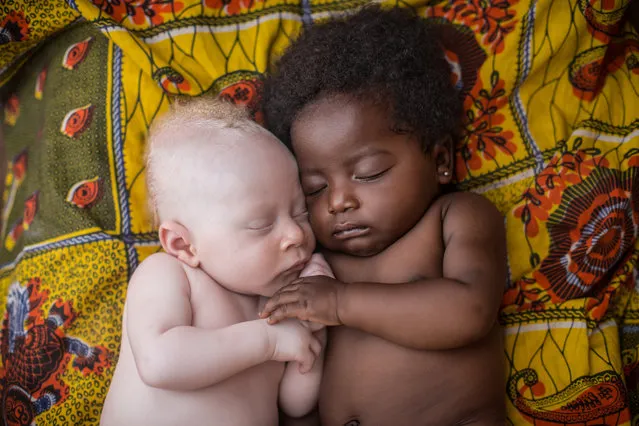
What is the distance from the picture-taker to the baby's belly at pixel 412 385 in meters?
1.54

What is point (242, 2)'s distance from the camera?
76.4 inches

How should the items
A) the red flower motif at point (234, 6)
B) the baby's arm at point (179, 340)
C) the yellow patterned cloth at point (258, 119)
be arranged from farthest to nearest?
the red flower motif at point (234, 6)
the yellow patterned cloth at point (258, 119)
the baby's arm at point (179, 340)

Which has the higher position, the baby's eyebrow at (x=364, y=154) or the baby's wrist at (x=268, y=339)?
the baby's eyebrow at (x=364, y=154)

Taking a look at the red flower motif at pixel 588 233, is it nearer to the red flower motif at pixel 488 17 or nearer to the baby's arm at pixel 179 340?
the red flower motif at pixel 488 17

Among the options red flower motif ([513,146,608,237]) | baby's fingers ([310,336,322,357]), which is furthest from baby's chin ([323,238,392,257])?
red flower motif ([513,146,608,237])

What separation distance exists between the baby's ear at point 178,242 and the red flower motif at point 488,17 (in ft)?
3.38

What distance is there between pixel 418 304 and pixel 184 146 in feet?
2.19

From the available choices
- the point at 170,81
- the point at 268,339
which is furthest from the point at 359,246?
the point at 170,81

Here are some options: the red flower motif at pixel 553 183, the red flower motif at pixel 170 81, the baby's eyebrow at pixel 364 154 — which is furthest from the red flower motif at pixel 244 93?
the red flower motif at pixel 553 183

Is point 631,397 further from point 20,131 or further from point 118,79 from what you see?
point 20,131

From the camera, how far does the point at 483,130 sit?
183 centimetres

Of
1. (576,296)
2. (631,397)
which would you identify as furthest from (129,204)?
(631,397)

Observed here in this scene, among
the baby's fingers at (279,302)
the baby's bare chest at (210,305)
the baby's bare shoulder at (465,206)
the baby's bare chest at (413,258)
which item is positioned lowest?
the baby's bare chest at (210,305)

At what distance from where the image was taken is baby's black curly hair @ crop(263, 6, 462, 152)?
1.62 m
